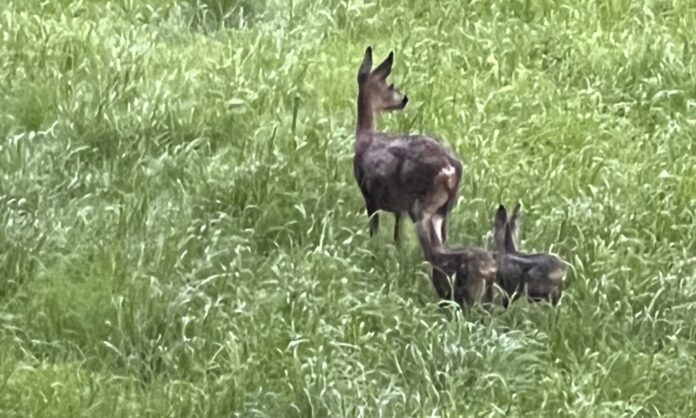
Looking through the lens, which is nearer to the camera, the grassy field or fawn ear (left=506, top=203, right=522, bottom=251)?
the grassy field

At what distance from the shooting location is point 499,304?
5.88 meters

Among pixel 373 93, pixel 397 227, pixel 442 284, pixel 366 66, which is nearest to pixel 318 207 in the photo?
pixel 397 227

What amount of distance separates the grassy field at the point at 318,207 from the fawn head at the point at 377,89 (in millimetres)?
382

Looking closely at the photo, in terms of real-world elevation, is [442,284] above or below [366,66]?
below

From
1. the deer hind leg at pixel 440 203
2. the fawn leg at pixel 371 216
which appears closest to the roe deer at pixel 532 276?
the deer hind leg at pixel 440 203

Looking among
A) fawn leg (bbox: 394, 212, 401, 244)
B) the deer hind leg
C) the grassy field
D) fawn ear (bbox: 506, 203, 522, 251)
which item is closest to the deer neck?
the grassy field

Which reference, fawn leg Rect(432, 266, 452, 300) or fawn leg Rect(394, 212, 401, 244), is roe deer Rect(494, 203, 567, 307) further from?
fawn leg Rect(394, 212, 401, 244)

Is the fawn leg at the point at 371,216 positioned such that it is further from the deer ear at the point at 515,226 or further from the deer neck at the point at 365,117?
the deer ear at the point at 515,226

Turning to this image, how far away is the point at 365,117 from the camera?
22.0 feet

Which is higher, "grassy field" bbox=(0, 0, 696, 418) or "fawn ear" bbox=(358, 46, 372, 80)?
"fawn ear" bbox=(358, 46, 372, 80)

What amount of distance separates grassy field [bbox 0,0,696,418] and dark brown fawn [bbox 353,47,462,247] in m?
0.18

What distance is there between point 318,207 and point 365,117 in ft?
1.50

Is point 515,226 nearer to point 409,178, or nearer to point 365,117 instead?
point 409,178

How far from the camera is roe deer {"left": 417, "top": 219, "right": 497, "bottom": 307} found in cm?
580
